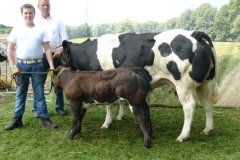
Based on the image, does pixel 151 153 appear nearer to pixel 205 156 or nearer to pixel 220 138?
pixel 205 156

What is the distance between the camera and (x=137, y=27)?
895cm

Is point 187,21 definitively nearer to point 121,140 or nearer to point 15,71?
point 121,140

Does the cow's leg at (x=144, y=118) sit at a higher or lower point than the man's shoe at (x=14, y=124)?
higher

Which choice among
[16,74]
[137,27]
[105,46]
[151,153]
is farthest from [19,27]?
[137,27]

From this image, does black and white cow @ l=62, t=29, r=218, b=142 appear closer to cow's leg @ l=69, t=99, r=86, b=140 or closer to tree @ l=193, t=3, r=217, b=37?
cow's leg @ l=69, t=99, r=86, b=140

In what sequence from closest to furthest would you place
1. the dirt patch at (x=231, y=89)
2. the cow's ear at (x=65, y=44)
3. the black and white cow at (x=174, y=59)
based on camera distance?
the black and white cow at (x=174, y=59) < the cow's ear at (x=65, y=44) < the dirt patch at (x=231, y=89)

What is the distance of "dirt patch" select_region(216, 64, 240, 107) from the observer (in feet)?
27.4

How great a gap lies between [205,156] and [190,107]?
804 mm

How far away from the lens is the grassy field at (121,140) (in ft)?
17.5

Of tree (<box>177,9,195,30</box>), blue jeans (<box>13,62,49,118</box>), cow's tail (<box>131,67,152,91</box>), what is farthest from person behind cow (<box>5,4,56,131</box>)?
tree (<box>177,9,195,30</box>)

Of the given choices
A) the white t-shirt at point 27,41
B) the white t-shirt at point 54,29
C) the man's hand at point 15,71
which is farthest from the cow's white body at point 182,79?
the man's hand at point 15,71

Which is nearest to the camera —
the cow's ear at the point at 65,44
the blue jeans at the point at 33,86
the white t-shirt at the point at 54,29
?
the blue jeans at the point at 33,86

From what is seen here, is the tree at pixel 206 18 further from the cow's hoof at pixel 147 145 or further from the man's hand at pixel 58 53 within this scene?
the cow's hoof at pixel 147 145

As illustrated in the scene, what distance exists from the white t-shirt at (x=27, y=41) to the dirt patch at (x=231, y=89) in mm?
3989
